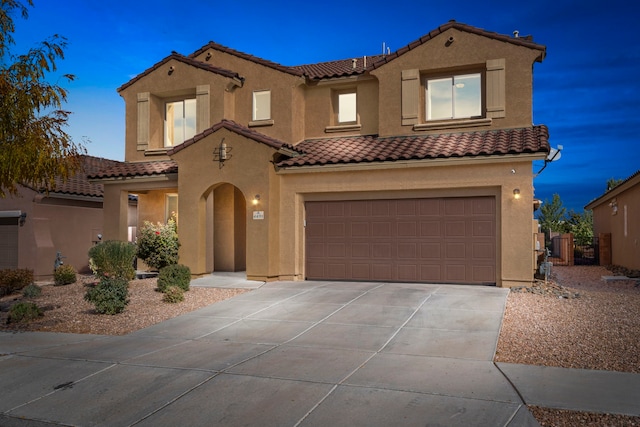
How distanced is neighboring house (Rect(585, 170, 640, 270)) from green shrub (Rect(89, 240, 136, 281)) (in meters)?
17.5

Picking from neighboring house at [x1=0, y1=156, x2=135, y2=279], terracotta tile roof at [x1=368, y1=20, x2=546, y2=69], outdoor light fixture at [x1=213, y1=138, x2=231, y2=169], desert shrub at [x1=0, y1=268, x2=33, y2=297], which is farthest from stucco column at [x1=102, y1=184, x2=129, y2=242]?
terracotta tile roof at [x1=368, y1=20, x2=546, y2=69]

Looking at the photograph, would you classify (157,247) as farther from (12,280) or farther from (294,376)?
(294,376)

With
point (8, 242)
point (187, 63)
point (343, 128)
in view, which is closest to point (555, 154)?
point (343, 128)

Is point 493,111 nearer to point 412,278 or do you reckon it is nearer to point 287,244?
point 412,278

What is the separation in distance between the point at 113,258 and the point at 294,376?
1088 centimetres

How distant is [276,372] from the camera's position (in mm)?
7363

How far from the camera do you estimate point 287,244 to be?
54.4 feet

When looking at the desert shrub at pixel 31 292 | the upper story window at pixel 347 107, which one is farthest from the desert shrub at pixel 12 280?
the upper story window at pixel 347 107

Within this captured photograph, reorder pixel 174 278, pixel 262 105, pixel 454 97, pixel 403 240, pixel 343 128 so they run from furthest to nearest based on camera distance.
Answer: pixel 262 105
pixel 343 128
pixel 454 97
pixel 403 240
pixel 174 278

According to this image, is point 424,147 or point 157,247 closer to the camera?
point 424,147

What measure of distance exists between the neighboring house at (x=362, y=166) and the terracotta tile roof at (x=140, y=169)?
0.08 metres

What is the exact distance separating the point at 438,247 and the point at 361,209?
2.52 m

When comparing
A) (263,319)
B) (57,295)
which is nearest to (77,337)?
(263,319)

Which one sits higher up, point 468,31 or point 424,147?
point 468,31
